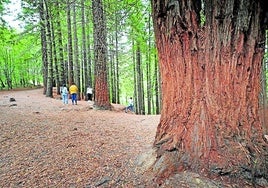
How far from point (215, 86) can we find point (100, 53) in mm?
8582

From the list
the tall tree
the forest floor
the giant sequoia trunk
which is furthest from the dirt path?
the tall tree

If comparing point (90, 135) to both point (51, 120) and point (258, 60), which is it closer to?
point (51, 120)

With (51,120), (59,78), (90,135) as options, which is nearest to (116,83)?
(59,78)

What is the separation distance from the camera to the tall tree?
35.9ft

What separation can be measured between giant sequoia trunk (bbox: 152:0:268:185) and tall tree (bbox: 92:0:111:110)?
779 centimetres

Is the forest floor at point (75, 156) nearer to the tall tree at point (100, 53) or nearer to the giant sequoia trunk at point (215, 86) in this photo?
the giant sequoia trunk at point (215, 86)

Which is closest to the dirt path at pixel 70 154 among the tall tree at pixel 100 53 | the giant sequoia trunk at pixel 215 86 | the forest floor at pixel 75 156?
the forest floor at pixel 75 156

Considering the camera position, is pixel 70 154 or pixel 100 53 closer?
pixel 70 154

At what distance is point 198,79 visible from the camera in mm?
3553

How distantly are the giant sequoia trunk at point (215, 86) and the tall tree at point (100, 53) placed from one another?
7.79 meters

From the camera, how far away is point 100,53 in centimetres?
1139

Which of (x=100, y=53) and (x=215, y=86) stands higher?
(x=100, y=53)

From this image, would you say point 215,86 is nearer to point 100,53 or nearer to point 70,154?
point 70,154

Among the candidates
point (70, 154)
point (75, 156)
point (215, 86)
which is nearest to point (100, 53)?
point (70, 154)
